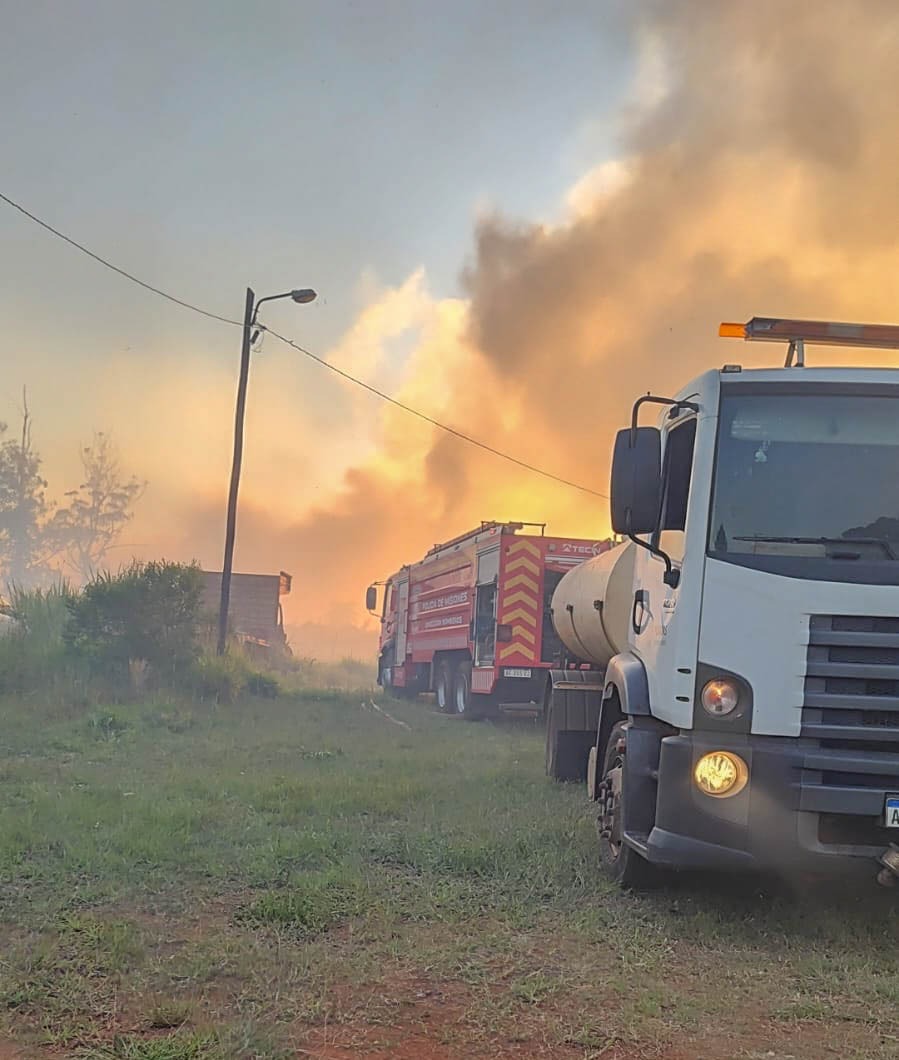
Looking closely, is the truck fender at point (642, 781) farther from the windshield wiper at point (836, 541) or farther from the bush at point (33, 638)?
the bush at point (33, 638)

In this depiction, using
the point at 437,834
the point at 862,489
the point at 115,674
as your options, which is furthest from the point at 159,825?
the point at 115,674

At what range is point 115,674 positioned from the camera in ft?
51.6

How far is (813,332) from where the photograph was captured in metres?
5.90

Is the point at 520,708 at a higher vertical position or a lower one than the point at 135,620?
lower

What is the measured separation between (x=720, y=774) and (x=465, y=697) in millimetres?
11857

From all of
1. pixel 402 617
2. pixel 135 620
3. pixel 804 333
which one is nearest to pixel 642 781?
pixel 804 333

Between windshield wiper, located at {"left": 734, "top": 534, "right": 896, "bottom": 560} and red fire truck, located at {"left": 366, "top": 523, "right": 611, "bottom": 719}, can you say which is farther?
red fire truck, located at {"left": 366, "top": 523, "right": 611, "bottom": 719}

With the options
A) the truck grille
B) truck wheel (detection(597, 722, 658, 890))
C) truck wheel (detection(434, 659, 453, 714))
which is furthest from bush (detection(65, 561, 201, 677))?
the truck grille

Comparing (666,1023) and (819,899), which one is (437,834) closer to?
(819,899)

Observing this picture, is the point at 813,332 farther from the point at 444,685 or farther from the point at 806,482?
the point at 444,685

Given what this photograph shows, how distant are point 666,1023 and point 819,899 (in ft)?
6.40

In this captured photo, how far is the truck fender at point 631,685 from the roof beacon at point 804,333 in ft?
6.73

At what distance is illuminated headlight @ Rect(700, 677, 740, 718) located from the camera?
175 inches

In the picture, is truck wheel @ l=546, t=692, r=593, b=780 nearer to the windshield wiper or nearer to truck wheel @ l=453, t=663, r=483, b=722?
the windshield wiper
